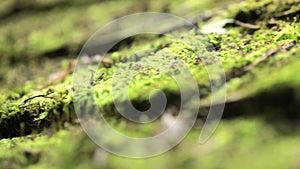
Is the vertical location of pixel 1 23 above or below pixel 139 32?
above

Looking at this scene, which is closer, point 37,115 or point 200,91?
point 200,91

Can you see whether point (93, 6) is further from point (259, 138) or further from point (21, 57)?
point (259, 138)

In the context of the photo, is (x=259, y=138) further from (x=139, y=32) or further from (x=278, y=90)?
(x=139, y=32)

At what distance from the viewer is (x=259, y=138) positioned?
4.44 feet

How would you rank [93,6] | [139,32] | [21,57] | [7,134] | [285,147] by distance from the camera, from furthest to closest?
1. [93,6]
2. [21,57]
3. [139,32]
4. [7,134]
5. [285,147]

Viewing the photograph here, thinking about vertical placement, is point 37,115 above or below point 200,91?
above

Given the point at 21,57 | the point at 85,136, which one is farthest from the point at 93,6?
the point at 85,136

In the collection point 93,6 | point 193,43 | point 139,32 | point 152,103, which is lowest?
point 152,103

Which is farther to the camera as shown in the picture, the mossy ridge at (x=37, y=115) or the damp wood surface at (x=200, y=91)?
the mossy ridge at (x=37, y=115)

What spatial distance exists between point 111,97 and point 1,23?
75.6 inches

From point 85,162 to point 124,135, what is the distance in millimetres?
182

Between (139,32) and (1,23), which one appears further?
(1,23)

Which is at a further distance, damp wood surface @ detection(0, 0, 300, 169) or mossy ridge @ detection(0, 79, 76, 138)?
mossy ridge @ detection(0, 79, 76, 138)

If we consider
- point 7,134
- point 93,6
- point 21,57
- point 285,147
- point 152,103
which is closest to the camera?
point 285,147
